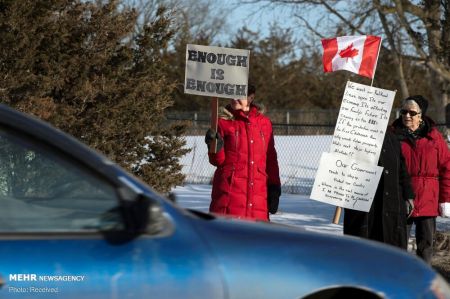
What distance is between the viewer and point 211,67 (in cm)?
767

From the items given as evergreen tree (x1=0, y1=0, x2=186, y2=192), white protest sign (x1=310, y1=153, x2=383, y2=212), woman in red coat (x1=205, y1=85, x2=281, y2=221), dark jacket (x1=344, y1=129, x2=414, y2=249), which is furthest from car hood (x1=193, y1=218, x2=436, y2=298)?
evergreen tree (x1=0, y1=0, x2=186, y2=192)

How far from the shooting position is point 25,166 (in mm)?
3842

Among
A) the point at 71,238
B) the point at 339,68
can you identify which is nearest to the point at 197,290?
the point at 71,238

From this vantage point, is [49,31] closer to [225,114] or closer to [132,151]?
[132,151]

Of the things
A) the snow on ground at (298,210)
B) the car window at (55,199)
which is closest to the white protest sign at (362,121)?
the snow on ground at (298,210)

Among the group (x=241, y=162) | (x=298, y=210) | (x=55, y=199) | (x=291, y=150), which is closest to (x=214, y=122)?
(x=241, y=162)

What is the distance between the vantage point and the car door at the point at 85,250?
135 inches

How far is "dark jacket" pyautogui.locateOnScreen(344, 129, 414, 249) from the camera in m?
7.64

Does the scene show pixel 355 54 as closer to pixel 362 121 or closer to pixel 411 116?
pixel 362 121

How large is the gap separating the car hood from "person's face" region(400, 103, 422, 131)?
13.1 ft

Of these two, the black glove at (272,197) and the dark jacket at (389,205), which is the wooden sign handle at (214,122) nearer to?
the black glove at (272,197)

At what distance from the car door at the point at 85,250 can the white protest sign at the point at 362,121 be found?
5439 mm

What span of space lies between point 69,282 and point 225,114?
3.78m

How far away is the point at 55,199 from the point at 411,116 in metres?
4.70
